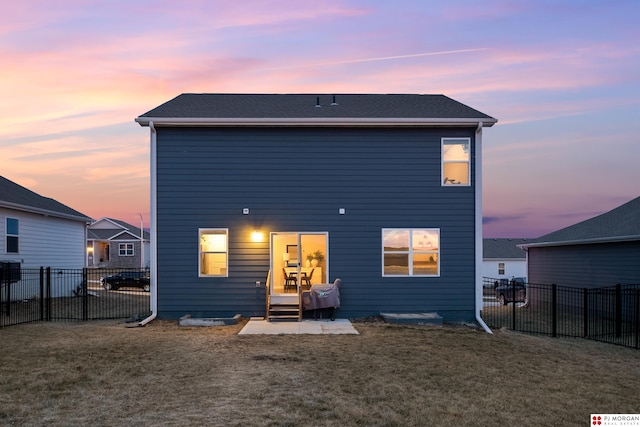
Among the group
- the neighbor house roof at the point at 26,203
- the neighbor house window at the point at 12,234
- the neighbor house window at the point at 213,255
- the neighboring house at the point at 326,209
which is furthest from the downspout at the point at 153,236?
the neighbor house window at the point at 12,234

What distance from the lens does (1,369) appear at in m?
8.27

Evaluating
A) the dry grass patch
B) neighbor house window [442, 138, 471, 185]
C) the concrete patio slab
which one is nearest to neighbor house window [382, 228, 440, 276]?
neighbor house window [442, 138, 471, 185]

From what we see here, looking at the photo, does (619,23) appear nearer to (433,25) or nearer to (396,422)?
(433,25)

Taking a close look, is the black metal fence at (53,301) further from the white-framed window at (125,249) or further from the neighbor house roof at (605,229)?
the white-framed window at (125,249)

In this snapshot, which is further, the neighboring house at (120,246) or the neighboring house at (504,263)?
the neighboring house at (120,246)

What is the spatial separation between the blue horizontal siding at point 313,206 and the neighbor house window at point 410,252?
7.4 inches

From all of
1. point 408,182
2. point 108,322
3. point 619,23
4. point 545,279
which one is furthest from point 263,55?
point 545,279

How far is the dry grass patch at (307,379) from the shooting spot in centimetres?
611

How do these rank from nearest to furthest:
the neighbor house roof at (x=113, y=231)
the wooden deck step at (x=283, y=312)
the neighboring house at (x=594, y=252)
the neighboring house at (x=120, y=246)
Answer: the wooden deck step at (x=283, y=312)
the neighboring house at (x=594, y=252)
the neighboring house at (x=120, y=246)
the neighbor house roof at (x=113, y=231)

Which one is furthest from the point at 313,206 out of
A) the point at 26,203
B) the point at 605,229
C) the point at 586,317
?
the point at 26,203

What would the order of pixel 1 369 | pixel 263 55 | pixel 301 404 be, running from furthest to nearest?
pixel 263 55
pixel 1 369
pixel 301 404

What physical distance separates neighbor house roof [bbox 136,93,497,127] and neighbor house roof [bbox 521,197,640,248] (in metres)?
6.73

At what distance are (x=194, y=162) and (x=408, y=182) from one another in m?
6.01

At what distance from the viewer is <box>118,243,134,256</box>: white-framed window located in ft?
162
